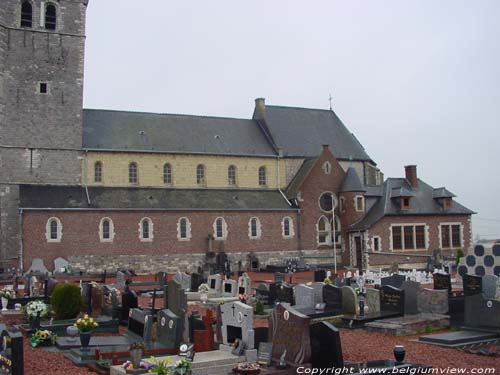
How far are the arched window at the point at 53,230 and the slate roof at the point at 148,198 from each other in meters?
0.88

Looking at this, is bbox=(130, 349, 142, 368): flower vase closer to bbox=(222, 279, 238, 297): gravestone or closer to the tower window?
bbox=(222, 279, 238, 297): gravestone

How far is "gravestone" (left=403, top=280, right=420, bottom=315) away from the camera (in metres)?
17.1

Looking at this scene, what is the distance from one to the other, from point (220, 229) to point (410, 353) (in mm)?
27021

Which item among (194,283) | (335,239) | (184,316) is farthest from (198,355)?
(335,239)

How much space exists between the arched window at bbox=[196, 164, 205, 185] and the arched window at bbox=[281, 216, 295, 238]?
6265mm

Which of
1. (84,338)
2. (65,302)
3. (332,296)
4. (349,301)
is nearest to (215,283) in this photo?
(332,296)

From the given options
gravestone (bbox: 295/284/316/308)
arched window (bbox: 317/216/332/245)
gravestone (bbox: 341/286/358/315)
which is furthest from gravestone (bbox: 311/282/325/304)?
arched window (bbox: 317/216/332/245)

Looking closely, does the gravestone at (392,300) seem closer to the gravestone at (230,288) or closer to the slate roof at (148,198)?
the gravestone at (230,288)

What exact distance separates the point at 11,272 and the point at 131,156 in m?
10.8

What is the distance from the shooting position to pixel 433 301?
1736 centimetres

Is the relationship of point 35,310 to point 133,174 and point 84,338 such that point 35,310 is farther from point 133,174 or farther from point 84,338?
point 133,174

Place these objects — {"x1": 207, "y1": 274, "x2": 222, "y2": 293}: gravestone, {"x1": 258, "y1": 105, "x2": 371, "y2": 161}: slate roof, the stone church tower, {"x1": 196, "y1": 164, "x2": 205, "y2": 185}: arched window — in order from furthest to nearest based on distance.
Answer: {"x1": 258, "y1": 105, "x2": 371, "y2": 161}: slate roof < {"x1": 196, "y1": 164, "x2": 205, "y2": 185}: arched window < the stone church tower < {"x1": 207, "y1": 274, "x2": 222, "y2": 293}: gravestone

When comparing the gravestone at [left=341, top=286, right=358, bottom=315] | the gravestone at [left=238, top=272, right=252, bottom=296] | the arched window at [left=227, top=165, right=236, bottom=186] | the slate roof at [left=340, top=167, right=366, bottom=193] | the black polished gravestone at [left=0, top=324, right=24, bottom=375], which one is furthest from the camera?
the arched window at [left=227, top=165, right=236, bottom=186]

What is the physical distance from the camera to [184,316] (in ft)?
45.7
